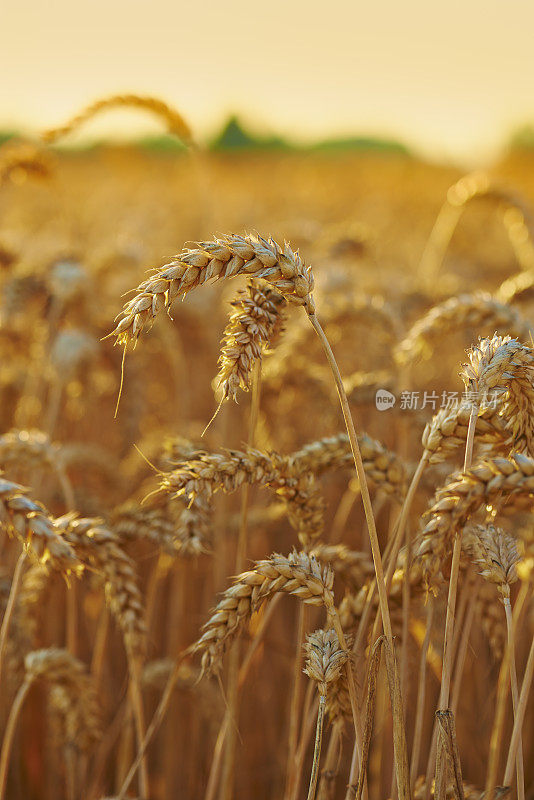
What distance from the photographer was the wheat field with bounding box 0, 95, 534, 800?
1016 millimetres

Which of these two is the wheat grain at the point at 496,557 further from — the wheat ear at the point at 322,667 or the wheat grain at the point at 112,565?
the wheat grain at the point at 112,565

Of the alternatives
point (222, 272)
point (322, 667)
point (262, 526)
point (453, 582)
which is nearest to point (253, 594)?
point (322, 667)

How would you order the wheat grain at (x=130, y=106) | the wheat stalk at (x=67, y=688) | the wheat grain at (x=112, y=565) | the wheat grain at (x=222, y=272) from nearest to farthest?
the wheat grain at (x=222, y=272), the wheat grain at (x=112, y=565), the wheat stalk at (x=67, y=688), the wheat grain at (x=130, y=106)

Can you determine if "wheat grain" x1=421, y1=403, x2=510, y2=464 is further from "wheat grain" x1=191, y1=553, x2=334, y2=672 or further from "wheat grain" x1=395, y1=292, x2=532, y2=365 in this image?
"wheat grain" x1=395, y1=292, x2=532, y2=365

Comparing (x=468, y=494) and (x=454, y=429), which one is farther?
(x=454, y=429)

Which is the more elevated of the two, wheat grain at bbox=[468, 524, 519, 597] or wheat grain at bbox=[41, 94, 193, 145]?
wheat grain at bbox=[41, 94, 193, 145]

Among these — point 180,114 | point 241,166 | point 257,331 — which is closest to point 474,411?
point 257,331

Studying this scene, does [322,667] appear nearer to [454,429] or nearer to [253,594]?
[253,594]

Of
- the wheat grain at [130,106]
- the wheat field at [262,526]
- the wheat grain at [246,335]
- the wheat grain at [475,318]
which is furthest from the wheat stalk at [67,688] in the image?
the wheat grain at [130,106]

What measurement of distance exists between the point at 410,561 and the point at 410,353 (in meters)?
0.50

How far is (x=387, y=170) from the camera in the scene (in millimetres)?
19938

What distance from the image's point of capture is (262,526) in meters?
2.43

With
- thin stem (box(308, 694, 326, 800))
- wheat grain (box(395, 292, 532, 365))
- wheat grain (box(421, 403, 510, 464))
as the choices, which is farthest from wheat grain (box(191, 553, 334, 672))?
wheat grain (box(395, 292, 532, 365))

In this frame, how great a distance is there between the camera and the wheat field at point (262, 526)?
40.0 inches
